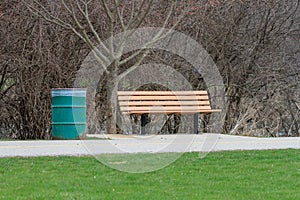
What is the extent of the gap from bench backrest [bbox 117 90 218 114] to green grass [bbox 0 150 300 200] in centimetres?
360

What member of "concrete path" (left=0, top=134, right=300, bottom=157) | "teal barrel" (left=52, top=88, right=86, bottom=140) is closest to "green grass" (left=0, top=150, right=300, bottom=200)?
"concrete path" (left=0, top=134, right=300, bottom=157)

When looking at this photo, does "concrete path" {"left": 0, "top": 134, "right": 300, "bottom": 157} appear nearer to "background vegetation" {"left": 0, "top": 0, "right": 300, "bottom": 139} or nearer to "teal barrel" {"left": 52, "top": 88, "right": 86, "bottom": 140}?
"teal barrel" {"left": 52, "top": 88, "right": 86, "bottom": 140}

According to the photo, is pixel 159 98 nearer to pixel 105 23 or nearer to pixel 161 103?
pixel 161 103

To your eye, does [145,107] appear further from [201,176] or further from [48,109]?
[201,176]

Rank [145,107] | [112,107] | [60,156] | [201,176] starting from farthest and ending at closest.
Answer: [112,107] < [145,107] < [60,156] < [201,176]

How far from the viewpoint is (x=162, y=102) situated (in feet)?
44.9

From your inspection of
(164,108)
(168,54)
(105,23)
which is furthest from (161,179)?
(168,54)

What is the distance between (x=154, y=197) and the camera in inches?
262

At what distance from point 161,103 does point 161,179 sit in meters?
5.90

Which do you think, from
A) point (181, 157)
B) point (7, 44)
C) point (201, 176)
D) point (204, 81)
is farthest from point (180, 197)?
point (204, 81)

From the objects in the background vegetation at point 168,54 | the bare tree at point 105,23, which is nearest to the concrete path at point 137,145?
the bare tree at point 105,23

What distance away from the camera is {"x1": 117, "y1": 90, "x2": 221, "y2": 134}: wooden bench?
1328 centimetres

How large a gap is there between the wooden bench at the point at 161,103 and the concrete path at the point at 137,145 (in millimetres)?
743

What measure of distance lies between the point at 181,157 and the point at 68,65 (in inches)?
247
